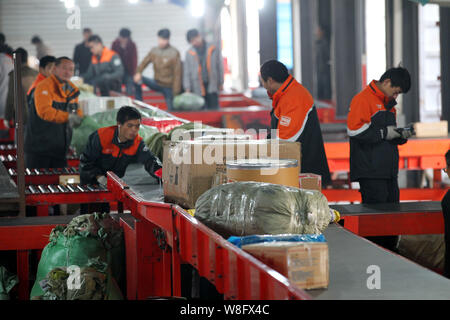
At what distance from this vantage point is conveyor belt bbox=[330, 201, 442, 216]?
5352 mm

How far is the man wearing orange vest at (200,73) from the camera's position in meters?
15.3

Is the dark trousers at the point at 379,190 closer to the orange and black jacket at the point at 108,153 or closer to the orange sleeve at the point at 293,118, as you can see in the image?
the orange sleeve at the point at 293,118

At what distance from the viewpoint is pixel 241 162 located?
400 centimetres

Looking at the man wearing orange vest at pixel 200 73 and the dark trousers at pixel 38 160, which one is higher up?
the man wearing orange vest at pixel 200 73

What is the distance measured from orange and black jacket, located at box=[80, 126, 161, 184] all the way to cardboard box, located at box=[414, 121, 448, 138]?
4.48m

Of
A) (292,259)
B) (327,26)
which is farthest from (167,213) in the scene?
(327,26)

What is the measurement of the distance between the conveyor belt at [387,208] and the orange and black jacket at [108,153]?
196 centimetres

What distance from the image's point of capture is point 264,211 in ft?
11.2

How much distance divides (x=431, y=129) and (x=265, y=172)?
6.41m

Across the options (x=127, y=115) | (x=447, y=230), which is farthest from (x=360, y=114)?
(x=127, y=115)

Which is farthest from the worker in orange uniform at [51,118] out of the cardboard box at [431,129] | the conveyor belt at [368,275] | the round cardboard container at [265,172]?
the conveyor belt at [368,275]

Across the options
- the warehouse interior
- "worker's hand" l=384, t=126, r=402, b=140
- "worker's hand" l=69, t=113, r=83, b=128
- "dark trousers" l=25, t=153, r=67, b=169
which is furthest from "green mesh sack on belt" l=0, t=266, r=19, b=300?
"worker's hand" l=69, t=113, r=83, b=128

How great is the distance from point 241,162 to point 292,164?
0.90ft
